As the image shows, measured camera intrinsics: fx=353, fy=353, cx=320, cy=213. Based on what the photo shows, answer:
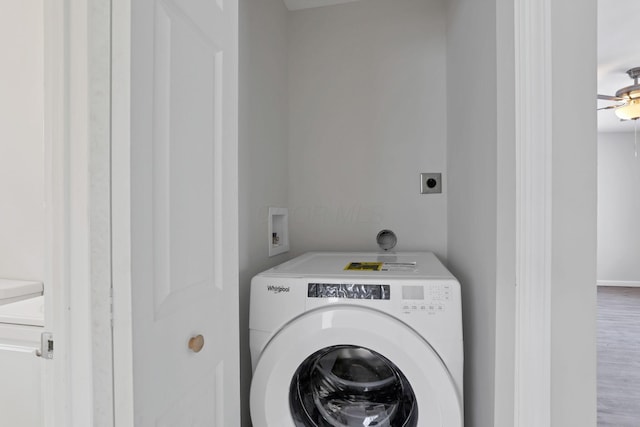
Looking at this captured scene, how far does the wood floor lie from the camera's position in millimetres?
1993

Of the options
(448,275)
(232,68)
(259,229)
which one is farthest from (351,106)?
(448,275)

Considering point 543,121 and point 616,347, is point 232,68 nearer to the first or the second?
point 543,121

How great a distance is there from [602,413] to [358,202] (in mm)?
1846

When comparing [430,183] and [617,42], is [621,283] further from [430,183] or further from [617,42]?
[430,183]

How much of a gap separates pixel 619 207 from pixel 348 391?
6.20 m

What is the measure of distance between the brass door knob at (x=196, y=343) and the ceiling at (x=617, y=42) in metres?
2.75

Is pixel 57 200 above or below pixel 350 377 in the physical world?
above

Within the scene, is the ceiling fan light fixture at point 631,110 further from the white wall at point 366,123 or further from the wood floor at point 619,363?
the white wall at point 366,123

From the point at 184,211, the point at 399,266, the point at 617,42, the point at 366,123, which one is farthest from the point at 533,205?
the point at 617,42

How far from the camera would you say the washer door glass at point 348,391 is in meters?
1.14

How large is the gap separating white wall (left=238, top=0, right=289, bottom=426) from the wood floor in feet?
6.76

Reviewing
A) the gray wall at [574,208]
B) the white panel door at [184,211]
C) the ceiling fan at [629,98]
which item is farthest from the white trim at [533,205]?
the ceiling fan at [629,98]

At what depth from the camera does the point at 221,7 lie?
0.94 meters

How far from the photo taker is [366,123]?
1872mm
